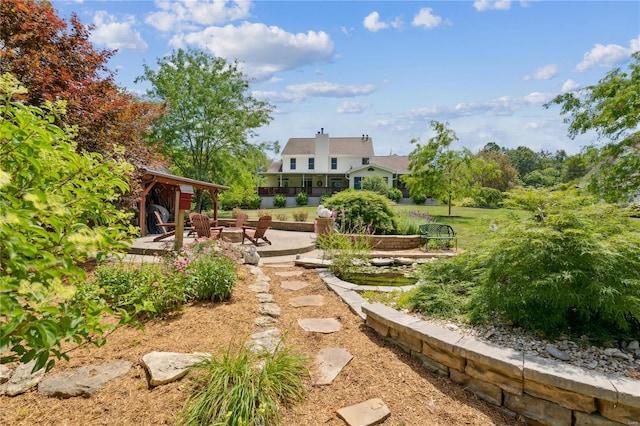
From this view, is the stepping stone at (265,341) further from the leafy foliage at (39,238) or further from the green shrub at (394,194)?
the green shrub at (394,194)

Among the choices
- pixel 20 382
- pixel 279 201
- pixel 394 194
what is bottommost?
pixel 20 382

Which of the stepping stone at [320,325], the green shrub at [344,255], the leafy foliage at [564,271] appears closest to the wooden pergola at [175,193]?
the green shrub at [344,255]

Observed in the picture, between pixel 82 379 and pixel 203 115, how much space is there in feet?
65.1

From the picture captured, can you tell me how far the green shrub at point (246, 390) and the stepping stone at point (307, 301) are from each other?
1.94m

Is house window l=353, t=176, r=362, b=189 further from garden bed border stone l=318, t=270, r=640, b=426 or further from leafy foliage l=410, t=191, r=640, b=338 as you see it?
garden bed border stone l=318, t=270, r=640, b=426

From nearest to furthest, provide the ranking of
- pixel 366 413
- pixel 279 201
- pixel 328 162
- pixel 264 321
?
pixel 366 413 → pixel 264 321 → pixel 279 201 → pixel 328 162

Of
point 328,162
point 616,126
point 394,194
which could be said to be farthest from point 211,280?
point 328,162

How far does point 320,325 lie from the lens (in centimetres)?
410

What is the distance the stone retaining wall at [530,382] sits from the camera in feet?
7.79

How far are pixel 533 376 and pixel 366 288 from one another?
3.04 m

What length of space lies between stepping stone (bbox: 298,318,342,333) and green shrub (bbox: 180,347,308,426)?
1.01 metres

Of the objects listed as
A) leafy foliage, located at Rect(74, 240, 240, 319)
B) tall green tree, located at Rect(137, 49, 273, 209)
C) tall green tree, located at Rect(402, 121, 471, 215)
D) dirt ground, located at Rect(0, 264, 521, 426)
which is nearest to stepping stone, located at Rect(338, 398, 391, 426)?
dirt ground, located at Rect(0, 264, 521, 426)

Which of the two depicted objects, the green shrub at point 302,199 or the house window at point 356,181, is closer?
the green shrub at point 302,199

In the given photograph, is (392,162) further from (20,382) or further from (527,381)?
(20,382)
